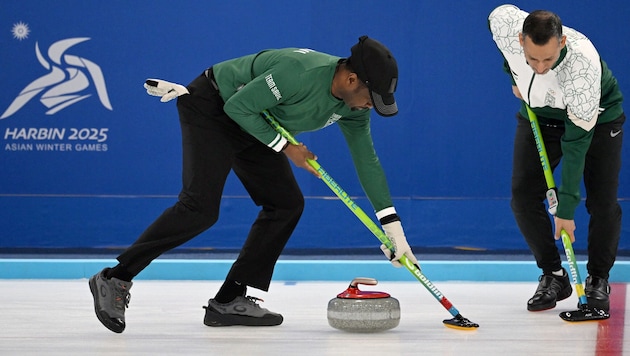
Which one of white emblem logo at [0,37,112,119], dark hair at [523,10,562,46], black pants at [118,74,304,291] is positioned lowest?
black pants at [118,74,304,291]

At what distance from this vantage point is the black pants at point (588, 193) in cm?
361

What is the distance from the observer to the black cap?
2955 mm

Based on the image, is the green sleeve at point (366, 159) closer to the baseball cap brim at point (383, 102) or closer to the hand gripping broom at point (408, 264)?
the hand gripping broom at point (408, 264)

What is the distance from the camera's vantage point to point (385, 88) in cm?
296

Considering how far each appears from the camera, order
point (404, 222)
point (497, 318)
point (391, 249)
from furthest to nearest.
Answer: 1. point (404, 222)
2. point (497, 318)
3. point (391, 249)

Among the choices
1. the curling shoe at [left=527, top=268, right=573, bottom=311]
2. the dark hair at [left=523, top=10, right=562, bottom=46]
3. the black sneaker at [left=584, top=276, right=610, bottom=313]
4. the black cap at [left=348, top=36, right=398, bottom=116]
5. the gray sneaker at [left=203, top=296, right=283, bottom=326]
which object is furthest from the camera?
the curling shoe at [left=527, top=268, right=573, bottom=311]

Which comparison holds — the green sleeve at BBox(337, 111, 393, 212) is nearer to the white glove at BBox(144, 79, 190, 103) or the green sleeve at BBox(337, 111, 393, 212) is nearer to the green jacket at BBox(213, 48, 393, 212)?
the green jacket at BBox(213, 48, 393, 212)

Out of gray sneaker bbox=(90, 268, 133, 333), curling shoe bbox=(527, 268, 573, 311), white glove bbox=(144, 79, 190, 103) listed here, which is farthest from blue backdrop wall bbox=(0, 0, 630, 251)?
gray sneaker bbox=(90, 268, 133, 333)

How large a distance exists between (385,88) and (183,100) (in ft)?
2.32

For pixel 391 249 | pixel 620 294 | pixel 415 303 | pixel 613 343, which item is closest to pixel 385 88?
pixel 391 249

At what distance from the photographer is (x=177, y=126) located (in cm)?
567

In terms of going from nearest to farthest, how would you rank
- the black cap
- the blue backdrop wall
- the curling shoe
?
the black cap → the curling shoe → the blue backdrop wall

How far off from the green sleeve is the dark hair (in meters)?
0.57

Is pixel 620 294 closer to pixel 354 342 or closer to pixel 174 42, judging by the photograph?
pixel 354 342
